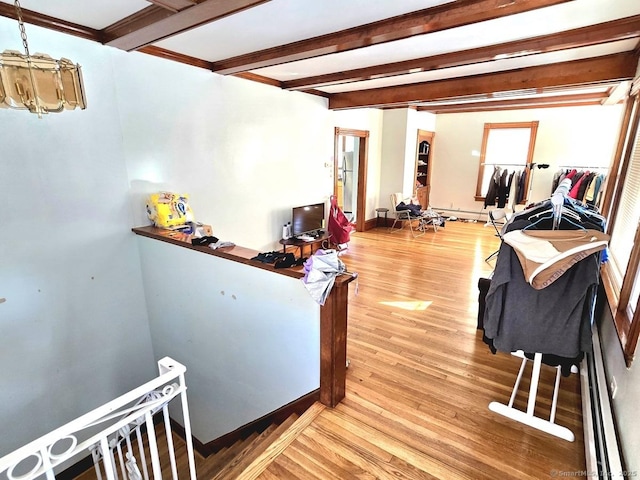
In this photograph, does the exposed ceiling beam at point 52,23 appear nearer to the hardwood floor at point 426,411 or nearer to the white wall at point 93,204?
the white wall at point 93,204

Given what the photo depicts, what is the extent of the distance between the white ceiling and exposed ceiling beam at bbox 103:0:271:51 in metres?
0.02

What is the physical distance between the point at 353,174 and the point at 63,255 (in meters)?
5.43

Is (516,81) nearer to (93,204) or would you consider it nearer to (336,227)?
(336,227)

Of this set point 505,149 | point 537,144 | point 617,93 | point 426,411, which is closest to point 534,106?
point 537,144

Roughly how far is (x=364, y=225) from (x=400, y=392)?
5.02m

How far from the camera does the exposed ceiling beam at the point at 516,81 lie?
3307mm

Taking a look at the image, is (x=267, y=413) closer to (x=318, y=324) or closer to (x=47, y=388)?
(x=318, y=324)

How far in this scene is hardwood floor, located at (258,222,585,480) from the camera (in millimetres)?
1781

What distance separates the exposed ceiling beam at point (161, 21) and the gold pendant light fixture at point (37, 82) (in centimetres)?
81

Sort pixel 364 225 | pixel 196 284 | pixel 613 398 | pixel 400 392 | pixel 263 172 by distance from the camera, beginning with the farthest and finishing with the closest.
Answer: pixel 364 225 → pixel 263 172 → pixel 196 284 → pixel 400 392 → pixel 613 398

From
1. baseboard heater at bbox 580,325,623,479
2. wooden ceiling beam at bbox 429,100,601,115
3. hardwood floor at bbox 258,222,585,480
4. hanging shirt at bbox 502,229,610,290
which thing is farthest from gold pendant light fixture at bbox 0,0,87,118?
wooden ceiling beam at bbox 429,100,601,115

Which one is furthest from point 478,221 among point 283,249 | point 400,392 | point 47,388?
point 47,388

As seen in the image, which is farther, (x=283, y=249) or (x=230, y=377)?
(x=283, y=249)

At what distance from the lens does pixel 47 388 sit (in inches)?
107
